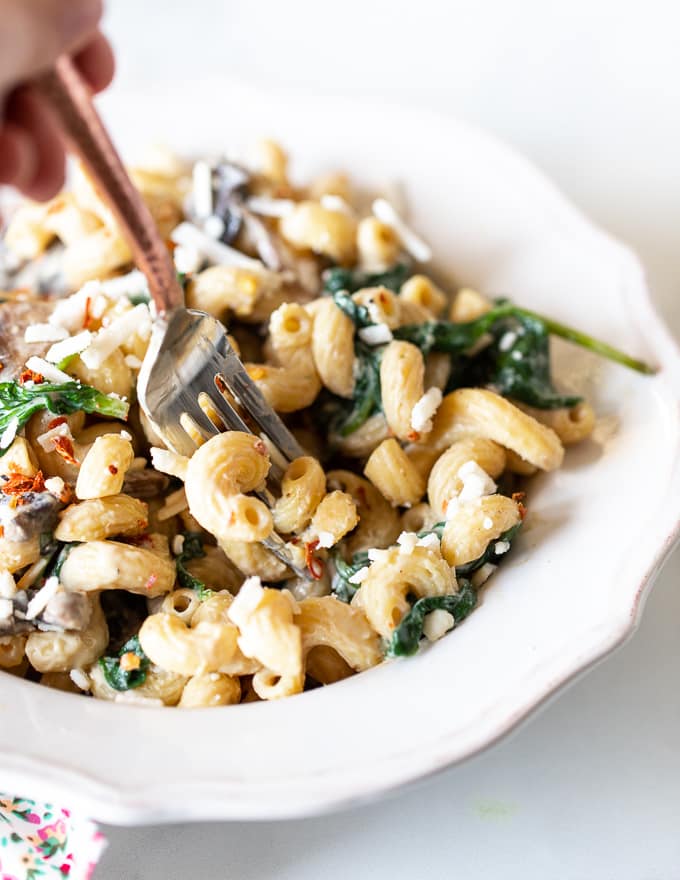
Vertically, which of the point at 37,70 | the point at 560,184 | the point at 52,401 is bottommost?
the point at 560,184

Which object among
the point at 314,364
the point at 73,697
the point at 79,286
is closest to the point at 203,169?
the point at 79,286

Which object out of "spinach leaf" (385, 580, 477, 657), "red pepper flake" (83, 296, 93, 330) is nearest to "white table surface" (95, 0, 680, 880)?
"spinach leaf" (385, 580, 477, 657)

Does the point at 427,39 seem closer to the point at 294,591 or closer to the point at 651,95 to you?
the point at 651,95

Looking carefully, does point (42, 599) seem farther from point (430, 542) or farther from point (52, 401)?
point (430, 542)

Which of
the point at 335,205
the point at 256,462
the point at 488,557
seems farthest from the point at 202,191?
the point at 488,557

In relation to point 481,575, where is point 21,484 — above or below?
above

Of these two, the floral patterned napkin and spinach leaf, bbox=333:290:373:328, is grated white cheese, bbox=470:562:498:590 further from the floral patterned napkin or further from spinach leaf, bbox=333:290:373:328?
the floral patterned napkin

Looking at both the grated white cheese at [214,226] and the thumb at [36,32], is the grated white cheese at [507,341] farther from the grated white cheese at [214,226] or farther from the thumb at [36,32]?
the thumb at [36,32]
